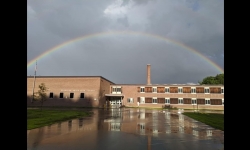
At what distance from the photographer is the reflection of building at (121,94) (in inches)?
2025

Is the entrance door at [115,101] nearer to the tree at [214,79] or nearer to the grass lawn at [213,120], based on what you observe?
the grass lawn at [213,120]

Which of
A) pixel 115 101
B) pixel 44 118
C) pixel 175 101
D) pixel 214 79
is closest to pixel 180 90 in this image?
pixel 175 101

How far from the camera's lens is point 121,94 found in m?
58.5

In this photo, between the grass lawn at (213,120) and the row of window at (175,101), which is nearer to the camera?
the grass lawn at (213,120)

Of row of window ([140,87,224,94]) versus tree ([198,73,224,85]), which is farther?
tree ([198,73,224,85])

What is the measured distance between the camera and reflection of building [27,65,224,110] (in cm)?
5144

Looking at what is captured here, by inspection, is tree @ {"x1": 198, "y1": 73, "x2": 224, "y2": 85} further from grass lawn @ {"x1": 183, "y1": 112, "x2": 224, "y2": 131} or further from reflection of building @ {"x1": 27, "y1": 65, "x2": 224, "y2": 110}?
grass lawn @ {"x1": 183, "y1": 112, "x2": 224, "y2": 131}

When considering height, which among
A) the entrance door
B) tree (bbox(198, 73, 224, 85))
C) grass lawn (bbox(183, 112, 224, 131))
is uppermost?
tree (bbox(198, 73, 224, 85))

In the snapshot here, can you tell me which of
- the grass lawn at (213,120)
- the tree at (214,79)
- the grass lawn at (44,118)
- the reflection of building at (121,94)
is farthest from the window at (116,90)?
the tree at (214,79)

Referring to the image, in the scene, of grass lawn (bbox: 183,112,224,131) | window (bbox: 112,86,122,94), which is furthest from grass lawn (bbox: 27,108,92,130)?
window (bbox: 112,86,122,94)

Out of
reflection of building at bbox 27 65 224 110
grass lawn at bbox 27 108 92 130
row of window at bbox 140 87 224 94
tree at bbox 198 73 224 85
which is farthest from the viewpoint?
tree at bbox 198 73 224 85
